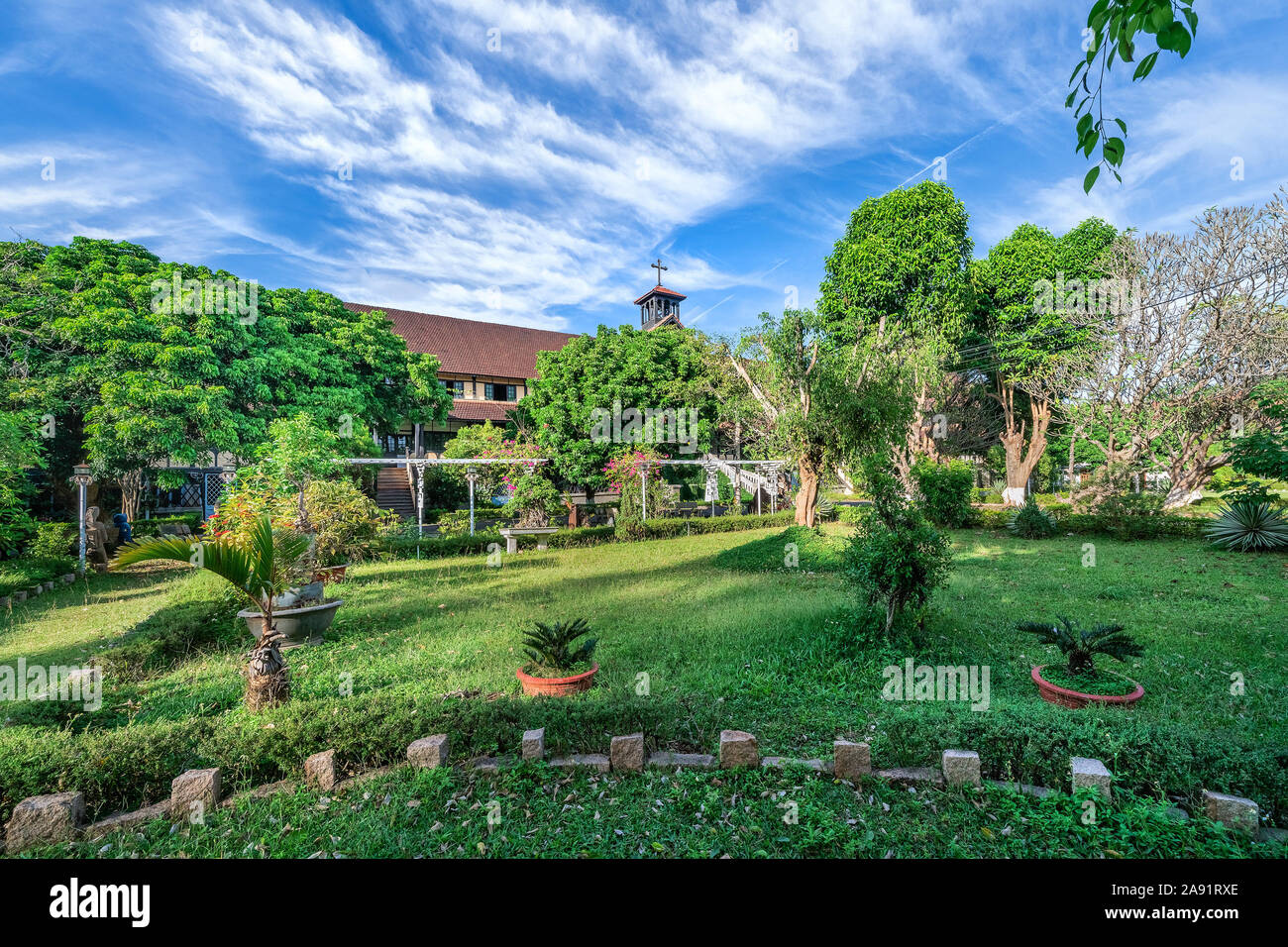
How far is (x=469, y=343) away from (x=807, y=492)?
2342 centimetres

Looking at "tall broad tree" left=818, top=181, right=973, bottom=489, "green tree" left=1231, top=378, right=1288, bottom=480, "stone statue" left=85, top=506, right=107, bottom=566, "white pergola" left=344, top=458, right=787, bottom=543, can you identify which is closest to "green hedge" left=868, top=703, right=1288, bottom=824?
"green tree" left=1231, top=378, right=1288, bottom=480

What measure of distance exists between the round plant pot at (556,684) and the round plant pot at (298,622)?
345 centimetres

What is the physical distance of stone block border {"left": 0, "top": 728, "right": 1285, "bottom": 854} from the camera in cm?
285

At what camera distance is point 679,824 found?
2990mm

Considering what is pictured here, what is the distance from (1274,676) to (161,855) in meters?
8.66

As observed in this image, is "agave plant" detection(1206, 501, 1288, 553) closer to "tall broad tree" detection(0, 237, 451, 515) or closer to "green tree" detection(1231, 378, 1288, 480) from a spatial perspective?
"green tree" detection(1231, 378, 1288, 480)

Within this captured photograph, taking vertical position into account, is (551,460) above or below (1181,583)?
above

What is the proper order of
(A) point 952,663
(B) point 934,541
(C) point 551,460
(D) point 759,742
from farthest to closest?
1. (C) point 551,460
2. (B) point 934,541
3. (A) point 952,663
4. (D) point 759,742

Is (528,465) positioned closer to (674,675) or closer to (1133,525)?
(674,675)

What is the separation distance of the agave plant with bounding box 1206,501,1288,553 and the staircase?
24581 mm

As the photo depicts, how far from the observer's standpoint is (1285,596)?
803 centimetres

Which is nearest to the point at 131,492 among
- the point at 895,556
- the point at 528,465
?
the point at 528,465
